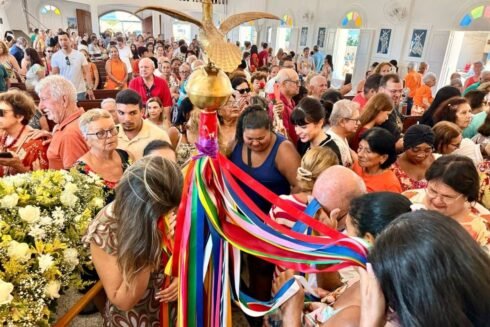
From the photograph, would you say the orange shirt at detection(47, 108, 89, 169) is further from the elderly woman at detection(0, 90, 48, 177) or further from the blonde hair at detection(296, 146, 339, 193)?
the blonde hair at detection(296, 146, 339, 193)

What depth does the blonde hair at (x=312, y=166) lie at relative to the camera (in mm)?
1854

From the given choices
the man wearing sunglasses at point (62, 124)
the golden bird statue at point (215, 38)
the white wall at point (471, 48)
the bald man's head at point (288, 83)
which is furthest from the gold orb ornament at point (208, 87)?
the white wall at point (471, 48)

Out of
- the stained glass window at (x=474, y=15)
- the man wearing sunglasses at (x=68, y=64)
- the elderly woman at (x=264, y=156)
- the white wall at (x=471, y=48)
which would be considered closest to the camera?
the elderly woman at (x=264, y=156)

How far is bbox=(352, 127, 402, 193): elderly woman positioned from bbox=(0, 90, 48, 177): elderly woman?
7.63ft

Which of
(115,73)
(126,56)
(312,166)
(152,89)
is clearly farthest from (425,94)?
(126,56)

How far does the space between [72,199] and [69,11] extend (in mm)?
22809

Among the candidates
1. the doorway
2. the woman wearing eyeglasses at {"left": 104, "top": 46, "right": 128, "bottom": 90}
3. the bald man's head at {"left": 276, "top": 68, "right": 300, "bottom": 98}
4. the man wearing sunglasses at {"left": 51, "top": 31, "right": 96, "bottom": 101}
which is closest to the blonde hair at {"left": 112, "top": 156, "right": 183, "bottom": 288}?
the bald man's head at {"left": 276, "top": 68, "right": 300, "bottom": 98}

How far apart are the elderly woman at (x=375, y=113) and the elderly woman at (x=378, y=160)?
703mm

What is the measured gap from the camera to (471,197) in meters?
1.87

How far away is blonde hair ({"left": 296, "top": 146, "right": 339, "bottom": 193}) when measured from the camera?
1.85 metres

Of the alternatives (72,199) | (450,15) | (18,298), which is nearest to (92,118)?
(72,199)

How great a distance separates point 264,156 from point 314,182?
61 cm

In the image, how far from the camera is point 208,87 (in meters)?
0.78

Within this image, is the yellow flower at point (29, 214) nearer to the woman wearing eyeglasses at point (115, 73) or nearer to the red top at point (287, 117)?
the red top at point (287, 117)
